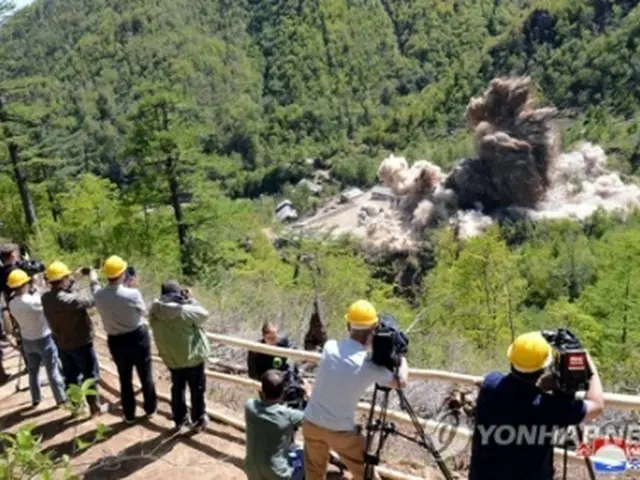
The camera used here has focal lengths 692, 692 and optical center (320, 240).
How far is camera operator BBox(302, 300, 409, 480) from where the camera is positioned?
4460 millimetres

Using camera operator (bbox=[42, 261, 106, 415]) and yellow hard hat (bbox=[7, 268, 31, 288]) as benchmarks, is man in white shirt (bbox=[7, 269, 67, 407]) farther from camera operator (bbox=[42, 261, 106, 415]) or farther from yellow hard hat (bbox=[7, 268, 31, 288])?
camera operator (bbox=[42, 261, 106, 415])

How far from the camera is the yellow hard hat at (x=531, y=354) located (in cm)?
345

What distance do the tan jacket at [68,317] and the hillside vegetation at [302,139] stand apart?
4.54 meters

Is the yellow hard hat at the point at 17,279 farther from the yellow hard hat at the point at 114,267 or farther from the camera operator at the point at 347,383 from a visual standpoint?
the camera operator at the point at 347,383

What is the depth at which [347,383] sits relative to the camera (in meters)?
4.50

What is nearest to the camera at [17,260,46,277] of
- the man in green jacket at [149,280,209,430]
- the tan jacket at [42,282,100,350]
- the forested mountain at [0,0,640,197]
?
the tan jacket at [42,282,100,350]

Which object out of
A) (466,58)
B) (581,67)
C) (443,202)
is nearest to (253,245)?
(443,202)

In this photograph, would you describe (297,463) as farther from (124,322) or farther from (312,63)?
(312,63)

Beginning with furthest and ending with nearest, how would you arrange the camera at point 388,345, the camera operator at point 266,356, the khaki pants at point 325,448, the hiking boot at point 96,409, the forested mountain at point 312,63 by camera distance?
the forested mountain at point 312,63 → the hiking boot at point 96,409 → the camera operator at point 266,356 → the khaki pants at point 325,448 → the camera at point 388,345

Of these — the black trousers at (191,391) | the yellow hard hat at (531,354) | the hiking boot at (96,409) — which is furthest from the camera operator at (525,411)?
the hiking boot at (96,409)

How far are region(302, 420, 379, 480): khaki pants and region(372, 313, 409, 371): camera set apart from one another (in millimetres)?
624

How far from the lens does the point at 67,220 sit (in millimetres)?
28547

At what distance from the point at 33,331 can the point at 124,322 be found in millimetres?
1337

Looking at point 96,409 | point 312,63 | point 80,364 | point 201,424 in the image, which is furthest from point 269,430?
point 312,63
